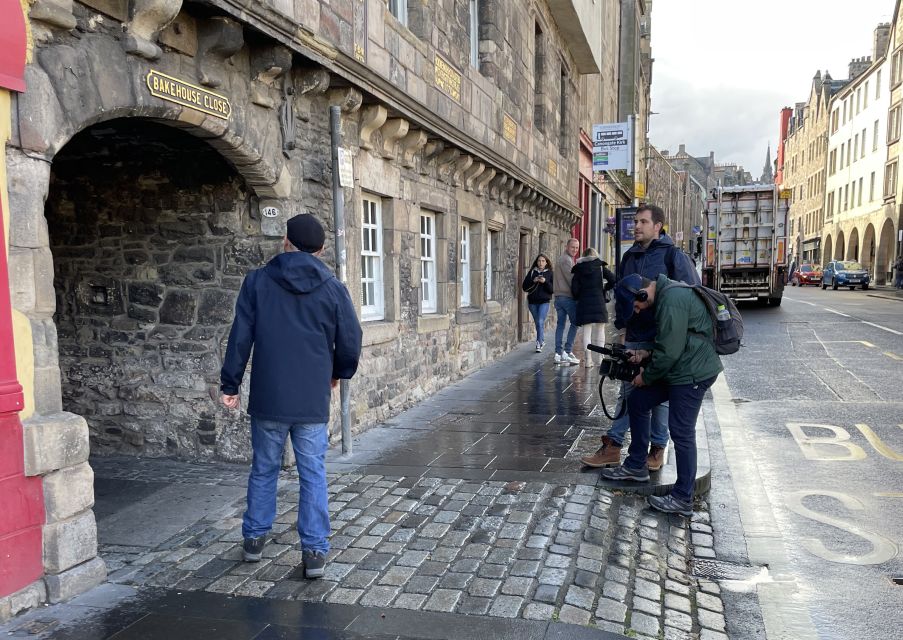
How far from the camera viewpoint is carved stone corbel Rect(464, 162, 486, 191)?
32.9 ft

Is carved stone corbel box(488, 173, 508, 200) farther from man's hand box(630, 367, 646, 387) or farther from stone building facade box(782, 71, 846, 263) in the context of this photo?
stone building facade box(782, 71, 846, 263)

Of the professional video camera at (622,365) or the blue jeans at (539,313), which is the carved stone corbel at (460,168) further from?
the professional video camera at (622,365)

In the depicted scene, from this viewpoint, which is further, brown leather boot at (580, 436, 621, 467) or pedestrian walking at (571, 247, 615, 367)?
pedestrian walking at (571, 247, 615, 367)

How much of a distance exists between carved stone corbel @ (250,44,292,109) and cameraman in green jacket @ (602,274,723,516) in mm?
2933

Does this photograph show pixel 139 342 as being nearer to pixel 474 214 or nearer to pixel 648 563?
pixel 648 563

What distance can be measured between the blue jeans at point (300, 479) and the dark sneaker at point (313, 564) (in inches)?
1.4

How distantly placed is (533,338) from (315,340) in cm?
1188

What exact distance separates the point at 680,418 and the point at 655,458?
0.88 metres

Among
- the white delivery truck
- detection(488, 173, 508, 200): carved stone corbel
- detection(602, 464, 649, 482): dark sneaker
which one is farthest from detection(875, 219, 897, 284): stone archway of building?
detection(602, 464, 649, 482): dark sneaker

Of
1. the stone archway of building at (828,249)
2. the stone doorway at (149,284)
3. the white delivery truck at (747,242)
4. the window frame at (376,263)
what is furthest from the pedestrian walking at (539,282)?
the stone archway of building at (828,249)

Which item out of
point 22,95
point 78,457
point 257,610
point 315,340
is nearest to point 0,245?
point 22,95

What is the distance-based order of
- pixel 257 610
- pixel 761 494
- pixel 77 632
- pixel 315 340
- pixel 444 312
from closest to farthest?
pixel 77 632
pixel 257 610
pixel 315 340
pixel 761 494
pixel 444 312

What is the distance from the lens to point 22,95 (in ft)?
10.5

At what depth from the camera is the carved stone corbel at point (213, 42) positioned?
454 centimetres
